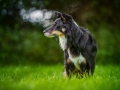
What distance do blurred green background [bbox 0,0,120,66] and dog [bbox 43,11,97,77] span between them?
571 cm

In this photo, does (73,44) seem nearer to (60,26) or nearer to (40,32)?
(60,26)

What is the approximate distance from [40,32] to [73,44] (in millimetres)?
7326

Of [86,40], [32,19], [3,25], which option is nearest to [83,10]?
[32,19]

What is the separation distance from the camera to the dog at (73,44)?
263 inches

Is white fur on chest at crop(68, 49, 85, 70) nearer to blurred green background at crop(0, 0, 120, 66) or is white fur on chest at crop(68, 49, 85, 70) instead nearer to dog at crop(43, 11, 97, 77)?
dog at crop(43, 11, 97, 77)

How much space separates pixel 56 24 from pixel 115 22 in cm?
930

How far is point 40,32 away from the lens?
14016 millimetres

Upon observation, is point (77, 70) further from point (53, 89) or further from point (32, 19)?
point (32, 19)

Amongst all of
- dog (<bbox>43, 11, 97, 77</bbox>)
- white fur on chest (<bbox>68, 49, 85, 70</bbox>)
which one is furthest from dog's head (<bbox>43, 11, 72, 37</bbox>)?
white fur on chest (<bbox>68, 49, 85, 70</bbox>)

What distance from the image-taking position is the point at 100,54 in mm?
14117

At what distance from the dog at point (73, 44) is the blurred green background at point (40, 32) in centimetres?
571

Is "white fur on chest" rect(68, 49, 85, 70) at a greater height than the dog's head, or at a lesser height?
lesser

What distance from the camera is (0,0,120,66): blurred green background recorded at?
518 inches

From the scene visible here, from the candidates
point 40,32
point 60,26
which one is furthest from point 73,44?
point 40,32
